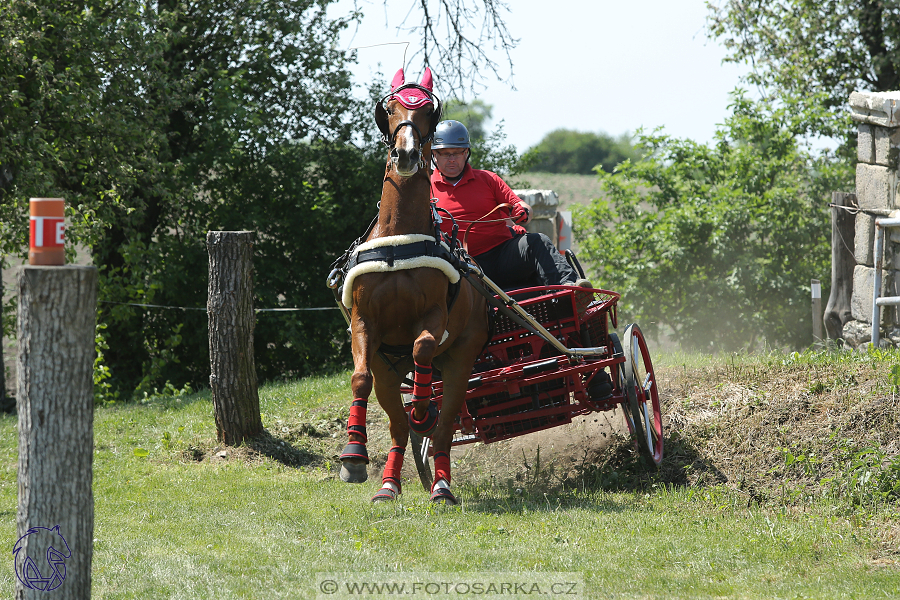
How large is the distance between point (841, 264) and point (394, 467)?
7.32m

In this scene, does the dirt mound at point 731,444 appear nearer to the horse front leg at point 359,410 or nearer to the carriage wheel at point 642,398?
the carriage wheel at point 642,398

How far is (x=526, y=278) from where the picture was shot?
647 centimetres

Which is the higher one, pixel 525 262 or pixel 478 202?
pixel 478 202

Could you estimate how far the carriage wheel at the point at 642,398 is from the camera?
6137 mm

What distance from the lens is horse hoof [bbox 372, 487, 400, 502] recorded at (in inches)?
220

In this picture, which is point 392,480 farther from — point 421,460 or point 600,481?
point 600,481

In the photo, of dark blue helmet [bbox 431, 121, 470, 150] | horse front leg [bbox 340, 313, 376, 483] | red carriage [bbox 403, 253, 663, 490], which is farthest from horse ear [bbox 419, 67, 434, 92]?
horse front leg [bbox 340, 313, 376, 483]

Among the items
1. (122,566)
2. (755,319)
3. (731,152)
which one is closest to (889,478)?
(122,566)

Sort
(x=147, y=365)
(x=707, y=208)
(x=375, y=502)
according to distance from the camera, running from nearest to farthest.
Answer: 1. (x=375, y=502)
2. (x=147, y=365)
3. (x=707, y=208)

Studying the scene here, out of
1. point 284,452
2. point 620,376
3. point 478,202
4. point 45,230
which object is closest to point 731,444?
point 620,376

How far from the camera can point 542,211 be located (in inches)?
429

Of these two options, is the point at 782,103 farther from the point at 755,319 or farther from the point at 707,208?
the point at 755,319

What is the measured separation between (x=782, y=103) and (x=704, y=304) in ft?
14.3

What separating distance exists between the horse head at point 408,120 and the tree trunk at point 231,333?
2.98 m
